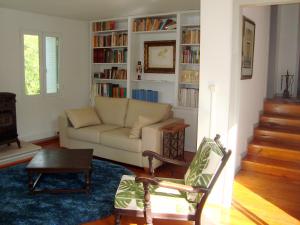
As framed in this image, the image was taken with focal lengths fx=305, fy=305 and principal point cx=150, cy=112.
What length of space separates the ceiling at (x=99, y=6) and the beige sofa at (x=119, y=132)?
1518 millimetres

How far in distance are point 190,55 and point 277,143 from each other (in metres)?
1.99

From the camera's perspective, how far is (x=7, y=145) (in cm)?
496

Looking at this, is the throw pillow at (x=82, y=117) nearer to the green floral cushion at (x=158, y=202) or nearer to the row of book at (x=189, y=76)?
the row of book at (x=189, y=76)

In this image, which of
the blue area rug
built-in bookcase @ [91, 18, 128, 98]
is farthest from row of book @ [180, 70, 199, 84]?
the blue area rug

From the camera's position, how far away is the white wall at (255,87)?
420 cm

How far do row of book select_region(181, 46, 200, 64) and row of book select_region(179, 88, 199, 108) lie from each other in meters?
0.49

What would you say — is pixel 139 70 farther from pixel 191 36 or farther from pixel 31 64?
pixel 31 64

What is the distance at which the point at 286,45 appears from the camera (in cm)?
640

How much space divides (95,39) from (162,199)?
4698mm

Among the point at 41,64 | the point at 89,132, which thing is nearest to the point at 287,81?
the point at 89,132

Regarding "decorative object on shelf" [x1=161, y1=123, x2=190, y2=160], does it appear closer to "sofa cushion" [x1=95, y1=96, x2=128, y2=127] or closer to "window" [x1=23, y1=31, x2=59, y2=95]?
"sofa cushion" [x1=95, y1=96, x2=128, y2=127]

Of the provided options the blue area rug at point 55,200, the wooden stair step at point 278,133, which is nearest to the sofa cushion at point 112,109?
the blue area rug at point 55,200

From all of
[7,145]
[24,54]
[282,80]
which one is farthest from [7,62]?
[282,80]

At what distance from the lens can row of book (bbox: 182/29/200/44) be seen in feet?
16.6
